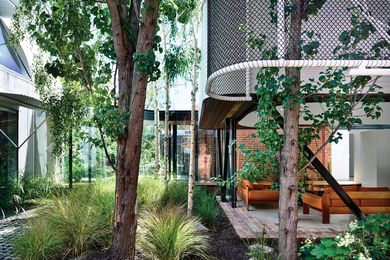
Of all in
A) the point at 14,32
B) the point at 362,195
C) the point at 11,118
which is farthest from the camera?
the point at 11,118

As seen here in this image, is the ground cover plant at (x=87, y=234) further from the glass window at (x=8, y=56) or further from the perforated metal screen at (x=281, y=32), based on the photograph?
the glass window at (x=8, y=56)

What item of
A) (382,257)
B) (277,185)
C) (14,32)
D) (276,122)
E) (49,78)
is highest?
(14,32)

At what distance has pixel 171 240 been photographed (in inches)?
208

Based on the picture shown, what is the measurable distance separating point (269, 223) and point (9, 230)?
190 inches

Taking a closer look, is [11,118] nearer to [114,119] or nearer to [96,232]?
[96,232]

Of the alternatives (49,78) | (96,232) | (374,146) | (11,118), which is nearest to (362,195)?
(96,232)

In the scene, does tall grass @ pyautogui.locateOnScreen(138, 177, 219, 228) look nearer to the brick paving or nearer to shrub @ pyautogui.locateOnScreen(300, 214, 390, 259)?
the brick paving

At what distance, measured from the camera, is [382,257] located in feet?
15.6

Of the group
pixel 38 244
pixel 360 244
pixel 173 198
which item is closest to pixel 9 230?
pixel 38 244

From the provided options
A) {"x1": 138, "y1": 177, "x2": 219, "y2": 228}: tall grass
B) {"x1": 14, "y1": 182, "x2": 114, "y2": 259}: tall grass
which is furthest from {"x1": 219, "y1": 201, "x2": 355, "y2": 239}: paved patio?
{"x1": 14, "y1": 182, "x2": 114, "y2": 259}: tall grass

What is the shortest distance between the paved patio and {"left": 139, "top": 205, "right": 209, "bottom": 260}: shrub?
1.00 meters

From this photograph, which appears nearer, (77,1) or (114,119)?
(114,119)

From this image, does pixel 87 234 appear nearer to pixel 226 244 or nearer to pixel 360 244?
pixel 226 244

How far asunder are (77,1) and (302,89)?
3573 mm
